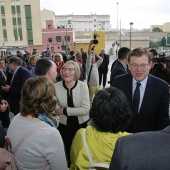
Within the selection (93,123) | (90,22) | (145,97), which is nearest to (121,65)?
(145,97)

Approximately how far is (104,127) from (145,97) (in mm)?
925

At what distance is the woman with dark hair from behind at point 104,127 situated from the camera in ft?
5.02

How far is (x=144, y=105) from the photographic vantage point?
91.6 inches

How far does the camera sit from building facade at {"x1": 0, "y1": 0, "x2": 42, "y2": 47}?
42375 mm

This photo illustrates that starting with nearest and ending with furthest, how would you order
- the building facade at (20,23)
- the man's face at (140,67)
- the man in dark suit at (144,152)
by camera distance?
the man in dark suit at (144,152), the man's face at (140,67), the building facade at (20,23)

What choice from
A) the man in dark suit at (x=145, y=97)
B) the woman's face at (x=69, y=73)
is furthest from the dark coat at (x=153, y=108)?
the woman's face at (x=69, y=73)

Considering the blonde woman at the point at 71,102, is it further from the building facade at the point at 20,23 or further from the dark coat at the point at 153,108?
the building facade at the point at 20,23

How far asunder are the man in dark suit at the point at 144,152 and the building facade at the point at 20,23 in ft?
147

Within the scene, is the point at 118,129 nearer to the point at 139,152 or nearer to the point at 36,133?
the point at 36,133

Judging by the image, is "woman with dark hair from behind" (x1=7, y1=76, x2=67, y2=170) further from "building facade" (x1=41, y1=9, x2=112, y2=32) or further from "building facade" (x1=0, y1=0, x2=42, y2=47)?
"building facade" (x1=41, y1=9, x2=112, y2=32)

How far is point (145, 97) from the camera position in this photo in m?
2.34

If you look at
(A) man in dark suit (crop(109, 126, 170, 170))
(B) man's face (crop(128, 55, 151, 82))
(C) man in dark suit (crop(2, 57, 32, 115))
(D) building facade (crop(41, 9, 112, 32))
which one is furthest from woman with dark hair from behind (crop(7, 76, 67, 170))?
(D) building facade (crop(41, 9, 112, 32))

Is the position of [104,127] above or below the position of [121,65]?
below

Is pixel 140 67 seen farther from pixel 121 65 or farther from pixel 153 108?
pixel 121 65
